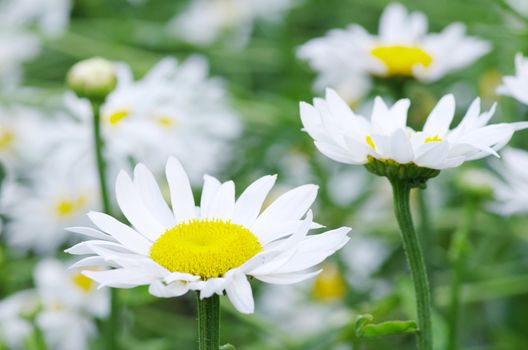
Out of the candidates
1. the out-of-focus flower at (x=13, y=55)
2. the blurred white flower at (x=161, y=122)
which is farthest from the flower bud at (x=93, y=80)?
the out-of-focus flower at (x=13, y=55)

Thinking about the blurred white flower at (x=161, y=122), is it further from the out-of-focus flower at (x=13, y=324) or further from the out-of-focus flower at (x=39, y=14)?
the out-of-focus flower at (x=39, y=14)

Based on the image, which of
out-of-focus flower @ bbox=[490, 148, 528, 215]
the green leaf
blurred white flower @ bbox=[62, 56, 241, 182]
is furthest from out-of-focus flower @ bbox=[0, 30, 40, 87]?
the green leaf

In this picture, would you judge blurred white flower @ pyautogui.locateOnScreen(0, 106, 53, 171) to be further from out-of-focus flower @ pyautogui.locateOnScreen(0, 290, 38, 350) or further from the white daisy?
the white daisy

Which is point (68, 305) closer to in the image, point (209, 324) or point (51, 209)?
point (51, 209)

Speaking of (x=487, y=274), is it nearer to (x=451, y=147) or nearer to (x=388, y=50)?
(x=388, y=50)

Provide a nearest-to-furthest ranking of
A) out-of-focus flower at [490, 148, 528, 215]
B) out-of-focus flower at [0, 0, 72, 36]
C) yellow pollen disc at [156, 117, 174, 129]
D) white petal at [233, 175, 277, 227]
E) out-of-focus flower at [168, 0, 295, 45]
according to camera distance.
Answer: white petal at [233, 175, 277, 227], out-of-focus flower at [490, 148, 528, 215], yellow pollen disc at [156, 117, 174, 129], out-of-focus flower at [0, 0, 72, 36], out-of-focus flower at [168, 0, 295, 45]

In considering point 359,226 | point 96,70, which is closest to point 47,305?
point 96,70

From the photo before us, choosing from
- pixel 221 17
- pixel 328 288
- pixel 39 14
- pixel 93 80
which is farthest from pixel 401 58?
pixel 221 17
